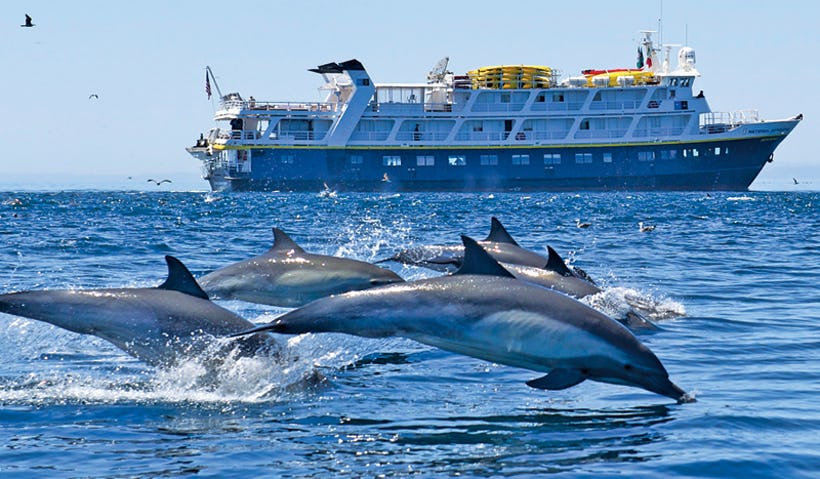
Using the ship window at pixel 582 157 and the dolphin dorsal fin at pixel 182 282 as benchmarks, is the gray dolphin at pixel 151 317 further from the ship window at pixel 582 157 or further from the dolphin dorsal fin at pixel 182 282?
the ship window at pixel 582 157

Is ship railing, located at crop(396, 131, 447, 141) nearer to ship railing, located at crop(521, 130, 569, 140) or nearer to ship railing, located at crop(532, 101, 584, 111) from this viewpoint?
ship railing, located at crop(521, 130, 569, 140)

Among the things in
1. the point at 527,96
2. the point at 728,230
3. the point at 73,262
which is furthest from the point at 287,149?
the point at 73,262

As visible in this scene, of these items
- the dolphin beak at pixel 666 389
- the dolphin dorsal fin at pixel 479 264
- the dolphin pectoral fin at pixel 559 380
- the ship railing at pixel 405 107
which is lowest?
the dolphin beak at pixel 666 389

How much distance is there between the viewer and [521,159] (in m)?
86.9

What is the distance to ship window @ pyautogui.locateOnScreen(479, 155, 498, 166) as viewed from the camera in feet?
283

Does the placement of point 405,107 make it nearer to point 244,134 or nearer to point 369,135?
point 369,135

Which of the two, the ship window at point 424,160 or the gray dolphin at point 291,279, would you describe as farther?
the ship window at point 424,160

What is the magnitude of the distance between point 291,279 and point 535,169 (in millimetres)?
76905

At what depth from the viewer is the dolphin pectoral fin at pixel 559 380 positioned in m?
7.18

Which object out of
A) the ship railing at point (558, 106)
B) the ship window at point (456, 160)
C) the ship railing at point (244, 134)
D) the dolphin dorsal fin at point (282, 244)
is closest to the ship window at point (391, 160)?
the ship window at point (456, 160)

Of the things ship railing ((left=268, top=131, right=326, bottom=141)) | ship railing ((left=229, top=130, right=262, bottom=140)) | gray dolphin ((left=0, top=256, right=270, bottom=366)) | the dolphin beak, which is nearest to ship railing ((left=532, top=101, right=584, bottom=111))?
ship railing ((left=268, top=131, right=326, bottom=141))

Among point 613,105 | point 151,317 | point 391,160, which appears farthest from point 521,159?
point 151,317

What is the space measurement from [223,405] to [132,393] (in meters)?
1.01

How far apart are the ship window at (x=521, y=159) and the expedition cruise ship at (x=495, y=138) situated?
0.08 m
